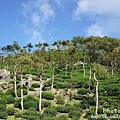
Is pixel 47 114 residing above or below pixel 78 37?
below

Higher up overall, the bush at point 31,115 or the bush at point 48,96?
the bush at point 48,96

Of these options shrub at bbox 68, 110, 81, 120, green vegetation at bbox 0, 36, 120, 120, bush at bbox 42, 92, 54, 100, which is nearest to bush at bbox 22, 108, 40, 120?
green vegetation at bbox 0, 36, 120, 120

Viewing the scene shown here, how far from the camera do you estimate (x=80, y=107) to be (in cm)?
3600

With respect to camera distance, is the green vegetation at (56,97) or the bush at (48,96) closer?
the green vegetation at (56,97)

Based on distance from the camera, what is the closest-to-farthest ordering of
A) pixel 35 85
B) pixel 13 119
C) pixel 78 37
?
pixel 13 119 → pixel 35 85 → pixel 78 37

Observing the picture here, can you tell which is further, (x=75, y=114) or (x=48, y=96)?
(x=48, y=96)

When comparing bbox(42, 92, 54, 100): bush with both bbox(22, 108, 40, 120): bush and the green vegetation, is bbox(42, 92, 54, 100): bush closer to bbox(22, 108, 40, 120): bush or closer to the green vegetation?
the green vegetation

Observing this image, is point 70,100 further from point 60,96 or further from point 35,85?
point 35,85

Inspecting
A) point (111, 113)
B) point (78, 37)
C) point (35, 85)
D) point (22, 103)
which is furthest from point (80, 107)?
point (78, 37)

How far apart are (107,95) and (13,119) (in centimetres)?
2030

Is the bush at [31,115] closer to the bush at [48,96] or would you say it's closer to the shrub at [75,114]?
the shrub at [75,114]

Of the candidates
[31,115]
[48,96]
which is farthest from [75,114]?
[48,96]

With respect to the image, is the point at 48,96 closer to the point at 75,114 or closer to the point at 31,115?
the point at 75,114

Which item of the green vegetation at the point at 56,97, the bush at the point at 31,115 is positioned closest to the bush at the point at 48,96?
the green vegetation at the point at 56,97
